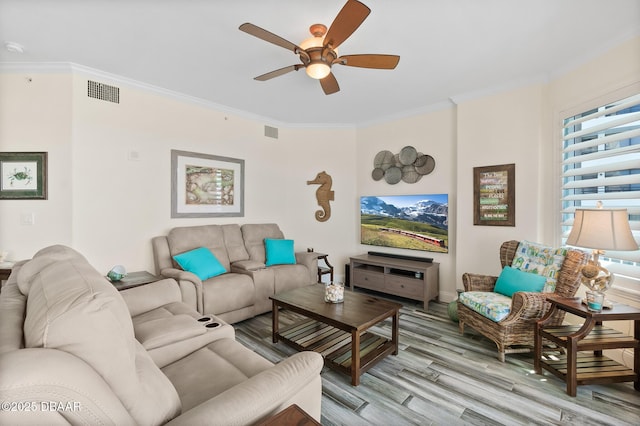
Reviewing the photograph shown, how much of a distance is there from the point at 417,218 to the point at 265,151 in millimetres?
2608

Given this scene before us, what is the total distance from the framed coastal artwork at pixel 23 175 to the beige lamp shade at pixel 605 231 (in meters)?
4.76

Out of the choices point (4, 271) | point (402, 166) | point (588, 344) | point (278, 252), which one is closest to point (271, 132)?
point (278, 252)

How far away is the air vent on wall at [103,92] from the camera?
2.98 metres

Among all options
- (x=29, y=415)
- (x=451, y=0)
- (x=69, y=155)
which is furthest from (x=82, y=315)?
(x=69, y=155)

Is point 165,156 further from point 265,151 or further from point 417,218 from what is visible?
point 417,218

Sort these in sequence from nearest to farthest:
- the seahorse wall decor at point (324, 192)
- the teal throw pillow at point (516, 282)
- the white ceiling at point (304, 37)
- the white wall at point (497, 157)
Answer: the white ceiling at point (304, 37) < the teal throw pillow at point (516, 282) < the white wall at point (497, 157) < the seahorse wall decor at point (324, 192)

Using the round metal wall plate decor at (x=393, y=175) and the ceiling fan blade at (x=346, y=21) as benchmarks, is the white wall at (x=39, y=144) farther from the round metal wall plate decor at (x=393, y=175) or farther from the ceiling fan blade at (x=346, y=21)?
the round metal wall plate decor at (x=393, y=175)

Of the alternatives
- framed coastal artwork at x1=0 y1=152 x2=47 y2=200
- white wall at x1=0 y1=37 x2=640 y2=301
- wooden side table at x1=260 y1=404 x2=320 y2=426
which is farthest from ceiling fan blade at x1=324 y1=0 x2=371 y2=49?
framed coastal artwork at x1=0 y1=152 x2=47 y2=200

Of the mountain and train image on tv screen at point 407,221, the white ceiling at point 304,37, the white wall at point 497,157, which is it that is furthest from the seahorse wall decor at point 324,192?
the white wall at point 497,157

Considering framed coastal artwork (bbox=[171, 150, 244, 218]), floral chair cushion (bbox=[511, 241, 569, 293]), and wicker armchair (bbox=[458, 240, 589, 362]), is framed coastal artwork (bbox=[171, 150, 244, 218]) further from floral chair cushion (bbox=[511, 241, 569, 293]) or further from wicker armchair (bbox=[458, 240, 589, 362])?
floral chair cushion (bbox=[511, 241, 569, 293])

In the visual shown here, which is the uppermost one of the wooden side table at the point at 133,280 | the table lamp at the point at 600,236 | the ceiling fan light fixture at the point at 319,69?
the ceiling fan light fixture at the point at 319,69

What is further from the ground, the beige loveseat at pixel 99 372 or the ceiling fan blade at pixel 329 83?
the ceiling fan blade at pixel 329 83

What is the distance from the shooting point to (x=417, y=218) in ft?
13.6

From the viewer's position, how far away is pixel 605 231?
1998mm
